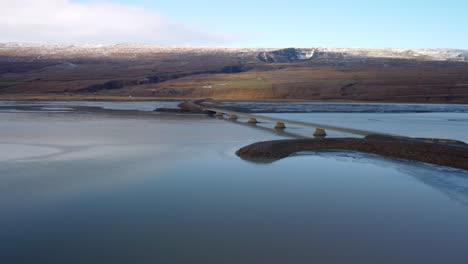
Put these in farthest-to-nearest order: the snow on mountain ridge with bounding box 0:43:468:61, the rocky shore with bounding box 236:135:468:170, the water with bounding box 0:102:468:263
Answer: the snow on mountain ridge with bounding box 0:43:468:61
the rocky shore with bounding box 236:135:468:170
the water with bounding box 0:102:468:263

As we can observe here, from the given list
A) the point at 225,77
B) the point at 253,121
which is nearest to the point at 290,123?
the point at 253,121

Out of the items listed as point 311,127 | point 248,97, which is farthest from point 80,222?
point 248,97

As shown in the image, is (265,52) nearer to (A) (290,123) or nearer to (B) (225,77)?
(B) (225,77)

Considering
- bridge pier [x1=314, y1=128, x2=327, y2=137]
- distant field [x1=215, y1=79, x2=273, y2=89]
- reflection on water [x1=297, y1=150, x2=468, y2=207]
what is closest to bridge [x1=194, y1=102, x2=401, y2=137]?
bridge pier [x1=314, y1=128, x2=327, y2=137]

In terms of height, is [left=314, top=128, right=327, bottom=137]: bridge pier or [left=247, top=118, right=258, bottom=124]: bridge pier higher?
[left=314, top=128, right=327, bottom=137]: bridge pier

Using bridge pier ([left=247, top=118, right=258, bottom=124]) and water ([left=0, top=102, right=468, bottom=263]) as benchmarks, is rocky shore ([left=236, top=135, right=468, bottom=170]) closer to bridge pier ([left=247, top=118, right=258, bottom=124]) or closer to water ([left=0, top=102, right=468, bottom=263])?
water ([left=0, top=102, right=468, bottom=263])
